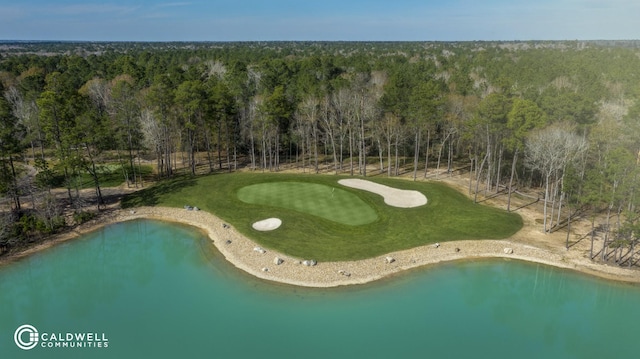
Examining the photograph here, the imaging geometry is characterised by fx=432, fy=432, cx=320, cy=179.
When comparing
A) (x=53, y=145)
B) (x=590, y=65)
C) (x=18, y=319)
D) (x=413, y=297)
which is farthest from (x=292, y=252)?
(x=590, y=65)

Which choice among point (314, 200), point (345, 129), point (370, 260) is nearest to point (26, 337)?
point (370, 260)

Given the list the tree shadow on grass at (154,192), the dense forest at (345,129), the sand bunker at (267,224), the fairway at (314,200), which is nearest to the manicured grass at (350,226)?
the tree shadow on grass at (154,192)

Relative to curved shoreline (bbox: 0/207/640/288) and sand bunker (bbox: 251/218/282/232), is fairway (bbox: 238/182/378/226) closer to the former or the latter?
sand bunker (bbox: 251/218/282/232)

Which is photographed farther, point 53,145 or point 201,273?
point 53,145

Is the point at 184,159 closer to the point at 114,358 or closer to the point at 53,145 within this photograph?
the point at 53,145

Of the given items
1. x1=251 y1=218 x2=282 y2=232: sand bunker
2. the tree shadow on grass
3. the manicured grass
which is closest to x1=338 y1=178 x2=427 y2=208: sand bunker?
the manicured grass

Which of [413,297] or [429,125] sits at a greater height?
[429,125]

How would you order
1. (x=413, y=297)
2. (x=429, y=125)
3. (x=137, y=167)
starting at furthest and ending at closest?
(x=137, y=167), (x=429, y=125), (x=413, y=297)
